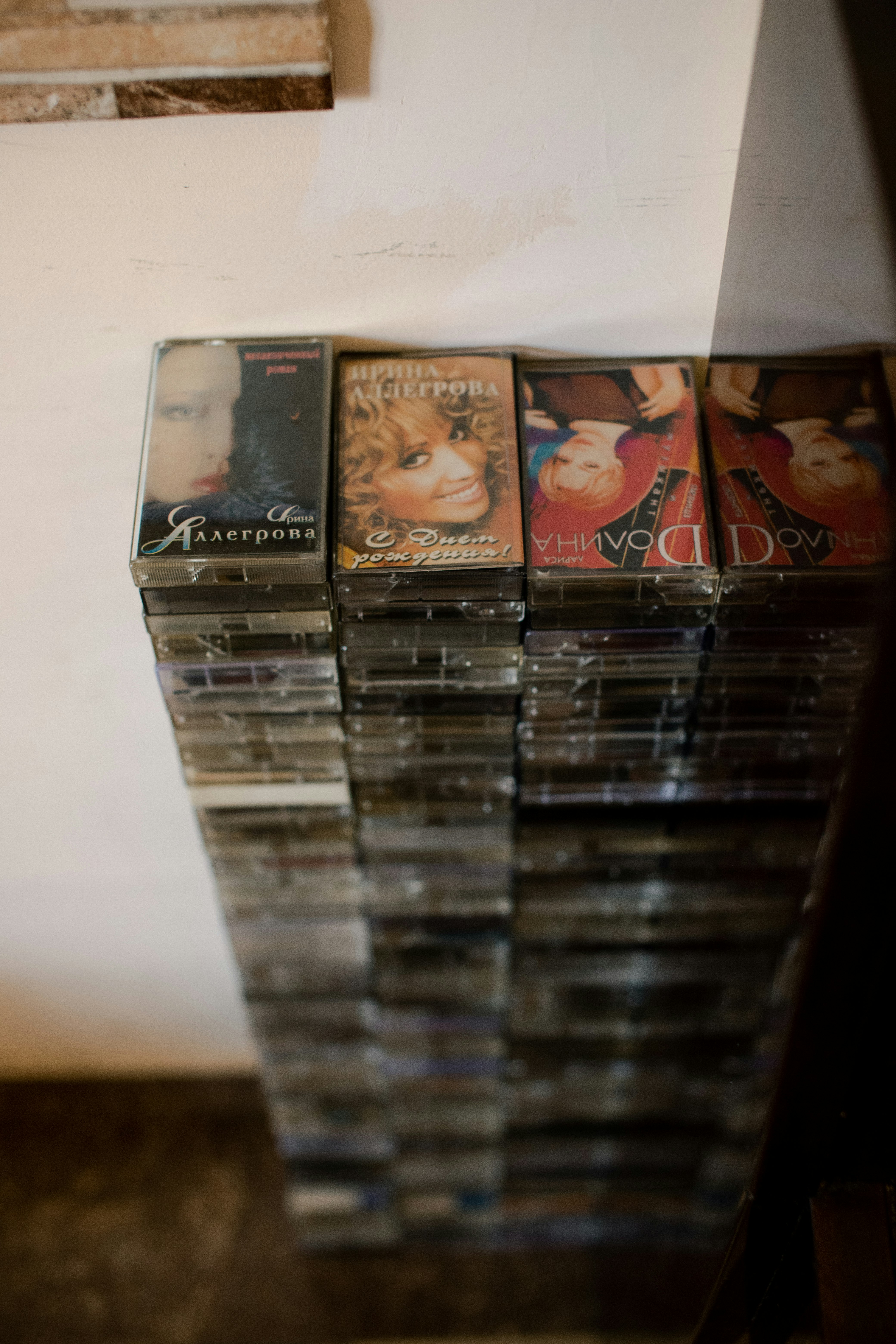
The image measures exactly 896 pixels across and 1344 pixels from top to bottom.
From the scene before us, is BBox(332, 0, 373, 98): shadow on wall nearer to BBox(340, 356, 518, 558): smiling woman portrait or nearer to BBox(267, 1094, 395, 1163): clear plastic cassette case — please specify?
BBox(340, 356, 518, 558): smiling woman portrait

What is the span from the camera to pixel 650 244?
868mm

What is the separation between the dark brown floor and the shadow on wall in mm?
1768

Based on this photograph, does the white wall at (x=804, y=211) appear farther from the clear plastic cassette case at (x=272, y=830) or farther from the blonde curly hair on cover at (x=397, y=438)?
the clear plastic cassette case at (x=272, y=830)

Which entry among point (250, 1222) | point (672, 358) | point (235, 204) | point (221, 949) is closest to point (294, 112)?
point (235, 204)

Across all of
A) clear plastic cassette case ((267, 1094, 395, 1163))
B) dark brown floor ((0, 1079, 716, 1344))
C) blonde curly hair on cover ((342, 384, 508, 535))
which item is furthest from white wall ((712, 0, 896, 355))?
dark brown floor ((0, 1079, 716, 1344))

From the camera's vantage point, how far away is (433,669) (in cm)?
96

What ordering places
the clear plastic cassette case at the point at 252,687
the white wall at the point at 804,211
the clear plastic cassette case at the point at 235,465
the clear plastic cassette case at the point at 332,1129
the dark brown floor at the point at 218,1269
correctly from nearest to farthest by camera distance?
1. the white wall at the point at 804,211
2. the clear plastic cassette case at the point at 235,465
3. the clear plastic cassette case at the point at 252,687
4. the clear plastic cassette case at the point at 332,1129
5. the dark brown floor at the point at 218,1269

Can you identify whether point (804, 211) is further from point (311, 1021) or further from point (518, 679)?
point (311, 1021)

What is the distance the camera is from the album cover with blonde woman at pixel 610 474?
0.87m

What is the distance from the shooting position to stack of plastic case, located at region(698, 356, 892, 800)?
0.79 m

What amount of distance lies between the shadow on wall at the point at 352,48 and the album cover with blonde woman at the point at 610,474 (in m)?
0.29

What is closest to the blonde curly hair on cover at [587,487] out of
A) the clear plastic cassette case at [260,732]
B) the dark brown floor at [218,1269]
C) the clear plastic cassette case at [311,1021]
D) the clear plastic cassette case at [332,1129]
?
the clear plastic cassette case at [260,732]

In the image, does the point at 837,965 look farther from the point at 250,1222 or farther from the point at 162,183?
the point at 250,1222

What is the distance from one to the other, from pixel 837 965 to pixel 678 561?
0.39m
